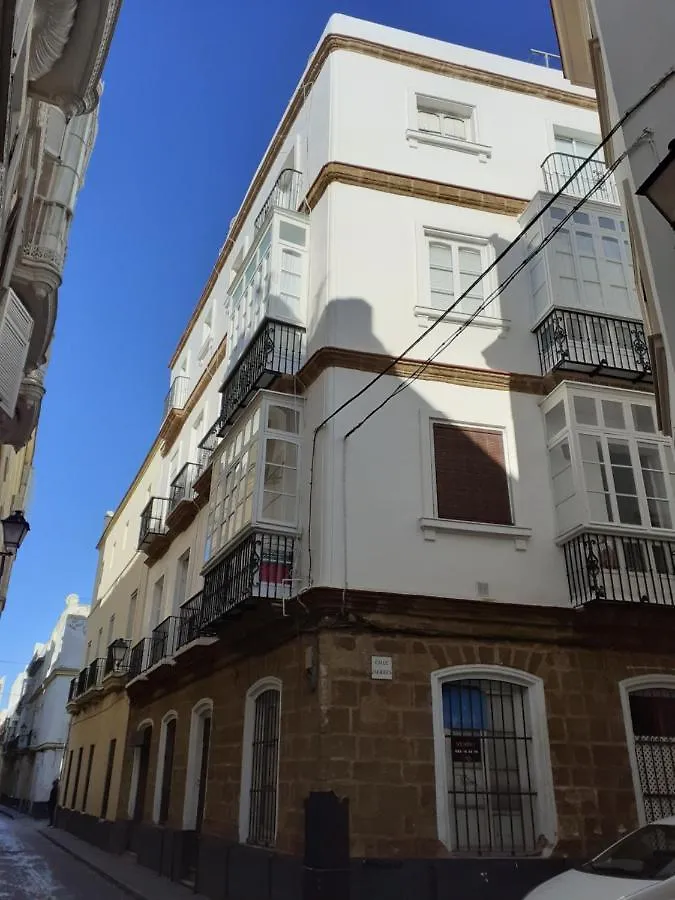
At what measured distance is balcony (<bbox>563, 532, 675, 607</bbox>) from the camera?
10.1 metres

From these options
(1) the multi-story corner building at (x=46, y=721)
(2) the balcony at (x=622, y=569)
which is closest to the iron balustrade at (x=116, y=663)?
(2) the balcony at (x=622, y=569)

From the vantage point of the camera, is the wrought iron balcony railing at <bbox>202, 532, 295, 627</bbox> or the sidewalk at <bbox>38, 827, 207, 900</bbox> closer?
the wrought iron balcony railing at <bbox>202, 532, 295, 627</bbox>

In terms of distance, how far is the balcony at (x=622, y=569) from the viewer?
10.1 m

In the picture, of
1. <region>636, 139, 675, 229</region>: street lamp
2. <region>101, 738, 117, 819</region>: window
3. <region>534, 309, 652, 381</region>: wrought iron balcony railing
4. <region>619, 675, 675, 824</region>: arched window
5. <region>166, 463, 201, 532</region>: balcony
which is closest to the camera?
<region>636, 139, 675, 229</region>: street lamp

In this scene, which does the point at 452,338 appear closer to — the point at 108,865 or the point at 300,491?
Answer: the point at 300,491

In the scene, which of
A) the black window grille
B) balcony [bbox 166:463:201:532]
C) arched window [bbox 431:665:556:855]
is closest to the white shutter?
arched window [bbox 431:665:556:855]

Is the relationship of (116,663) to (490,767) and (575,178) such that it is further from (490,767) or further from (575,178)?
(575,178)

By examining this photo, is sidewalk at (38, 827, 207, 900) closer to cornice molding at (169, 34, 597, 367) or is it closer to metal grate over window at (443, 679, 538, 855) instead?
metal grate over window at (443, 679, 538, 855)

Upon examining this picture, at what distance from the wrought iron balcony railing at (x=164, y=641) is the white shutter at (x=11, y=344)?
292 inches

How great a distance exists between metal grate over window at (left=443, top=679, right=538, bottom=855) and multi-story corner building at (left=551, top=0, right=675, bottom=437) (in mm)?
4162

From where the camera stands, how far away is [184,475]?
17906mm

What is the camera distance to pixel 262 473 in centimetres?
1113

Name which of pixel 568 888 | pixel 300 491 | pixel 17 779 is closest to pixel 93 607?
pixel 300 491

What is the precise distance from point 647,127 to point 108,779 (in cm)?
1943
